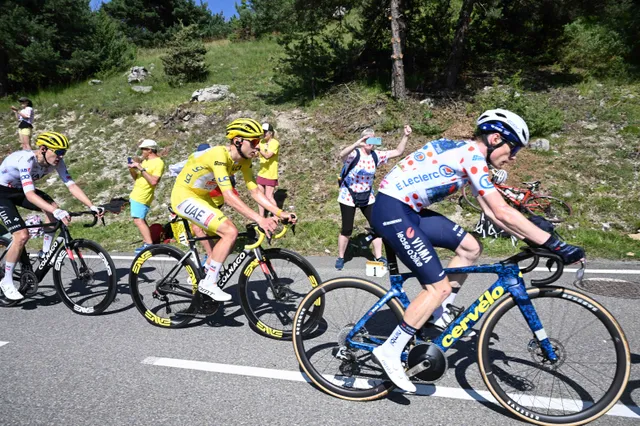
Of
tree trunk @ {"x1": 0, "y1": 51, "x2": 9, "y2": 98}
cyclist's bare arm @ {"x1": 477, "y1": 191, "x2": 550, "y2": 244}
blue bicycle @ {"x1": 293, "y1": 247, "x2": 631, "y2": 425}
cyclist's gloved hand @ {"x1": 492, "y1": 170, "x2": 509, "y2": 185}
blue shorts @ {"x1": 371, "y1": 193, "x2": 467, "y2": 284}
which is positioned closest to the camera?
cyclist's bare arm @ {"x1": 477, "y1": 191, "x2": 550, "y2": 244}

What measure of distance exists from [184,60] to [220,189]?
16.8 m

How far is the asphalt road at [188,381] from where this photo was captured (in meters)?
3.12

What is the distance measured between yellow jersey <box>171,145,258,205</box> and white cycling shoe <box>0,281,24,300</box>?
2658 mm

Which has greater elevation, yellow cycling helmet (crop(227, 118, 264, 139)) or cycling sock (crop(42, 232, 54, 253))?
yellow cycling helmet (crop(227, 118, 264, 139))

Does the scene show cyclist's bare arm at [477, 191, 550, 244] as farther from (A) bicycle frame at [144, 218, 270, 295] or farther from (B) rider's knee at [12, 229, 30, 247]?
(B) rider's knee at [12, 229, 30, 247]

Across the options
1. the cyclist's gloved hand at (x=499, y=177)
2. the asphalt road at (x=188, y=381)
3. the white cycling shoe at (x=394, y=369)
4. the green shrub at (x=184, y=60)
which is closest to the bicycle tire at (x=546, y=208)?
the cyclist's gloved hand at (x=499, y=177)

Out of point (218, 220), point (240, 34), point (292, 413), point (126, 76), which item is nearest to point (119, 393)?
point (292, 413)

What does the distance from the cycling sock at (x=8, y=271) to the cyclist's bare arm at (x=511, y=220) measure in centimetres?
573

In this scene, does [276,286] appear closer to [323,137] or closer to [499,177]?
[499,177]

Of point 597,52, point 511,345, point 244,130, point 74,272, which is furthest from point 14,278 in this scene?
point 597,52

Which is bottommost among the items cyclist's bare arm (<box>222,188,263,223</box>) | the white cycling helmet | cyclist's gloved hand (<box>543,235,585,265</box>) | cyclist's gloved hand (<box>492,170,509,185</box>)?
cyclist's gloved hand (<box>543,235,585,265</box>)

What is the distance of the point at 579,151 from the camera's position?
10375 mm

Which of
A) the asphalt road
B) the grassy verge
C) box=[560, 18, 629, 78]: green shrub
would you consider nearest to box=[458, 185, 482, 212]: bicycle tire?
the grassy verge

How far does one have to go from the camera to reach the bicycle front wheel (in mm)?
5074
